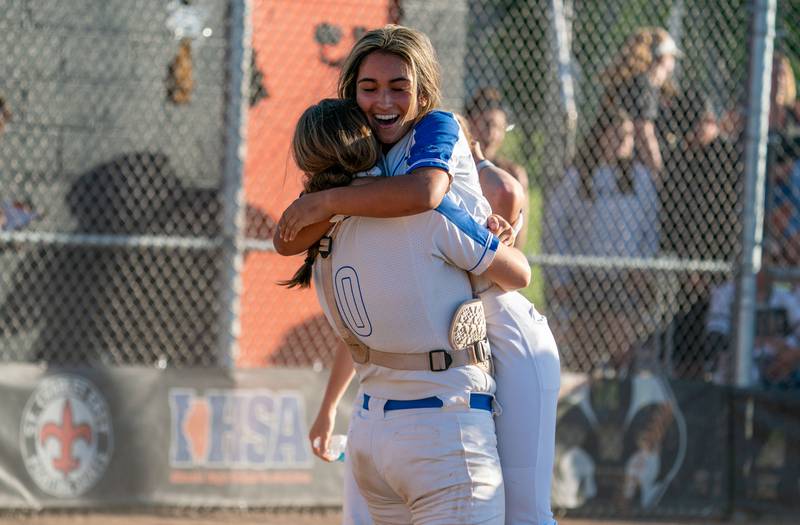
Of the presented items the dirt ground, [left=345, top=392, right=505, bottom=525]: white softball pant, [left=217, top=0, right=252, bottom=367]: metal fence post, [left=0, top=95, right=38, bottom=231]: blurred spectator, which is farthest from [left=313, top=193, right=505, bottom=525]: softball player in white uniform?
[left=0, top=95, right=38, bottom=231]: blurred spectator

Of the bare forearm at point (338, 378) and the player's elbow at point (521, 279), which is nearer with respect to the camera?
the player's elbow at point (521, 279)

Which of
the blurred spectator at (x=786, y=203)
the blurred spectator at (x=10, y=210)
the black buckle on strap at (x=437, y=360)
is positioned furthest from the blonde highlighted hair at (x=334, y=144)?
the blurred spectator at (x=786, y=203)

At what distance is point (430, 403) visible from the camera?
3049 millimetres

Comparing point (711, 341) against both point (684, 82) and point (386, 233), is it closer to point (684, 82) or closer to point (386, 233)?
point (684, 82)

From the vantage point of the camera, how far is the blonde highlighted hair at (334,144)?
9.86 ft

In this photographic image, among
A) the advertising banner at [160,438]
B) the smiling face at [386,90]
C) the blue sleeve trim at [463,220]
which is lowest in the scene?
the advertising banner at [160,438]

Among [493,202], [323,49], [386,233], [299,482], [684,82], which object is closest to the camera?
[386,233]

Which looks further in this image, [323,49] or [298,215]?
[323,49]

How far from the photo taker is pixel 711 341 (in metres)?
7.73

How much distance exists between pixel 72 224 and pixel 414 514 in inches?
178

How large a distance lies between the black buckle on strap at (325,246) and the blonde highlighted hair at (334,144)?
136 millimetres

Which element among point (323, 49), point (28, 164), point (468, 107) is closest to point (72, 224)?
point (28, 164)

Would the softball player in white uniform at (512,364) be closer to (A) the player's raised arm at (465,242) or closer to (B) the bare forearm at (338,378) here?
(A) the player's raised arm at (465,242)

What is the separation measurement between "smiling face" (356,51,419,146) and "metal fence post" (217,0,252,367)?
365 centimetres
